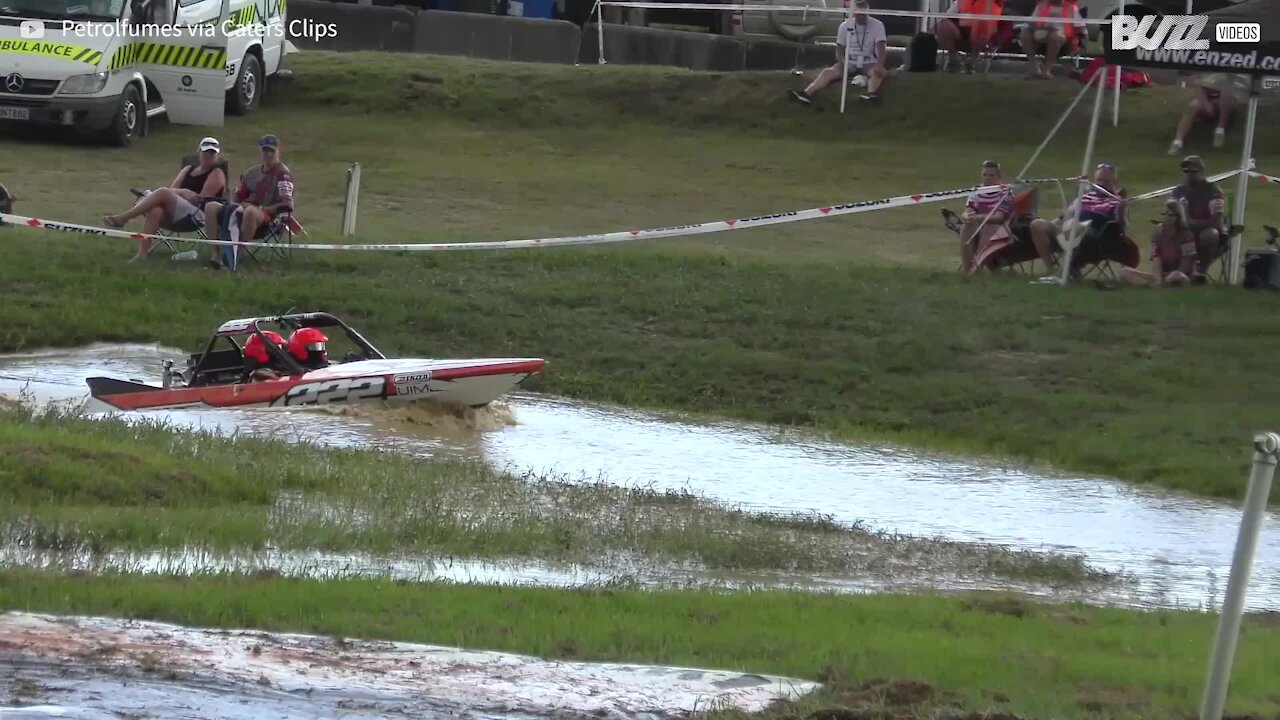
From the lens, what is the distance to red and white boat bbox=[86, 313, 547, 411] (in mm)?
14086

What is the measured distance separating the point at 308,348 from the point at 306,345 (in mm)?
31

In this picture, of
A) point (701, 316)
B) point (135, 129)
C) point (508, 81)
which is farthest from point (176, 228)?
point (508, 81)

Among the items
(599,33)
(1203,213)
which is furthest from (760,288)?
(599,33)

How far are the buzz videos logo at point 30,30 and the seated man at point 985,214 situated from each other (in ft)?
41.2

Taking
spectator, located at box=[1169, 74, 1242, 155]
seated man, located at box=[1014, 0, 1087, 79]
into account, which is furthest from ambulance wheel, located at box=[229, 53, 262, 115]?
spectator, located at box=[1169, 74, 1242, 155]

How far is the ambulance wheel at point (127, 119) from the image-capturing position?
2527 centimetres

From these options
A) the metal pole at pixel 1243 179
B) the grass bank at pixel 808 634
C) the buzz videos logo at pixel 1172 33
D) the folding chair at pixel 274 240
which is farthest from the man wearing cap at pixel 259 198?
the grass bank at pixel 808 634

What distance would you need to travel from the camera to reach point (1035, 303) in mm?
17641

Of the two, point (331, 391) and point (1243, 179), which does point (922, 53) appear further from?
point (331, 391)

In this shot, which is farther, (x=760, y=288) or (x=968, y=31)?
(x=968, y=31)

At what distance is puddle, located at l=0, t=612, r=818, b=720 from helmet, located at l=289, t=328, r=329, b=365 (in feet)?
25.3

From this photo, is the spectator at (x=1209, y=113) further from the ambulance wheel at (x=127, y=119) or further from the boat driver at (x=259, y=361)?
the boat driver at (x=259, y=361)

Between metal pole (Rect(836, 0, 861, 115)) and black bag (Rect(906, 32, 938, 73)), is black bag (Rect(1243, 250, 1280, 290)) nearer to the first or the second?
metal pole (Rect(836, 0, 861, 115))

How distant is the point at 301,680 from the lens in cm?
639
